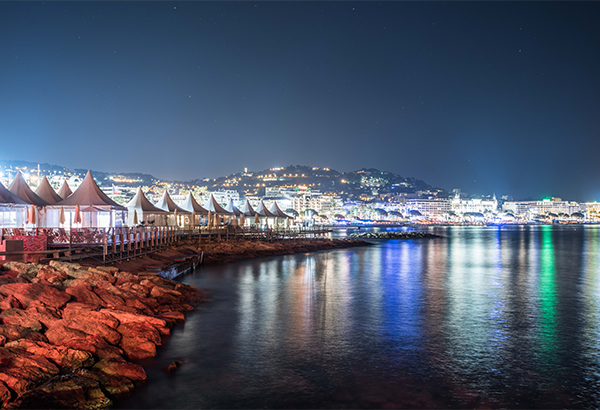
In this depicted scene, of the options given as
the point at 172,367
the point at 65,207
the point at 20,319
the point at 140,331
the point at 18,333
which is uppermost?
the point at 65,207

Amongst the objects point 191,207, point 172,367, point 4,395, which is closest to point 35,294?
point 172,367

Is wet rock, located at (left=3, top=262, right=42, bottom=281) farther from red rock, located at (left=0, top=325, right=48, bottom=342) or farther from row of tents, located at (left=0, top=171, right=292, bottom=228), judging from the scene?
row of tents, located at (left=0, top=171, right=292, bottom=228)

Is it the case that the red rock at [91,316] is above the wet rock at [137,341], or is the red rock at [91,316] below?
above

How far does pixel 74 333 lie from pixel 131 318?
1.71m

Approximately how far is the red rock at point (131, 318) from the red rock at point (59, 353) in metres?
2.10

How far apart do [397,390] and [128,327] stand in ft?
18.0

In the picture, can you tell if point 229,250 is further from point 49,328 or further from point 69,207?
point 49,328

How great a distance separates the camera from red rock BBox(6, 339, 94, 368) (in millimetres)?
7496

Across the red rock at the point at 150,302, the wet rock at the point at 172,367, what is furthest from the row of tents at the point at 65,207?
the wet rock at the point at 172,367

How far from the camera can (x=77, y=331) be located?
8531mm

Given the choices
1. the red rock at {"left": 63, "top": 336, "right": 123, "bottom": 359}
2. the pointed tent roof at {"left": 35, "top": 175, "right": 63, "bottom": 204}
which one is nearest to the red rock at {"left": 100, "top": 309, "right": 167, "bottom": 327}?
the red rock at {"left": 63, "top": 336, "right": 123, "bottom": 359}

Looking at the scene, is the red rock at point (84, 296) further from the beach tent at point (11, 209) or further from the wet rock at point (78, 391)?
the beach tent at point (11, 209)

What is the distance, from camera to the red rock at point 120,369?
24.8 feet

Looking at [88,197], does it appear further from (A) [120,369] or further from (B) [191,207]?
(A) [120,369]
